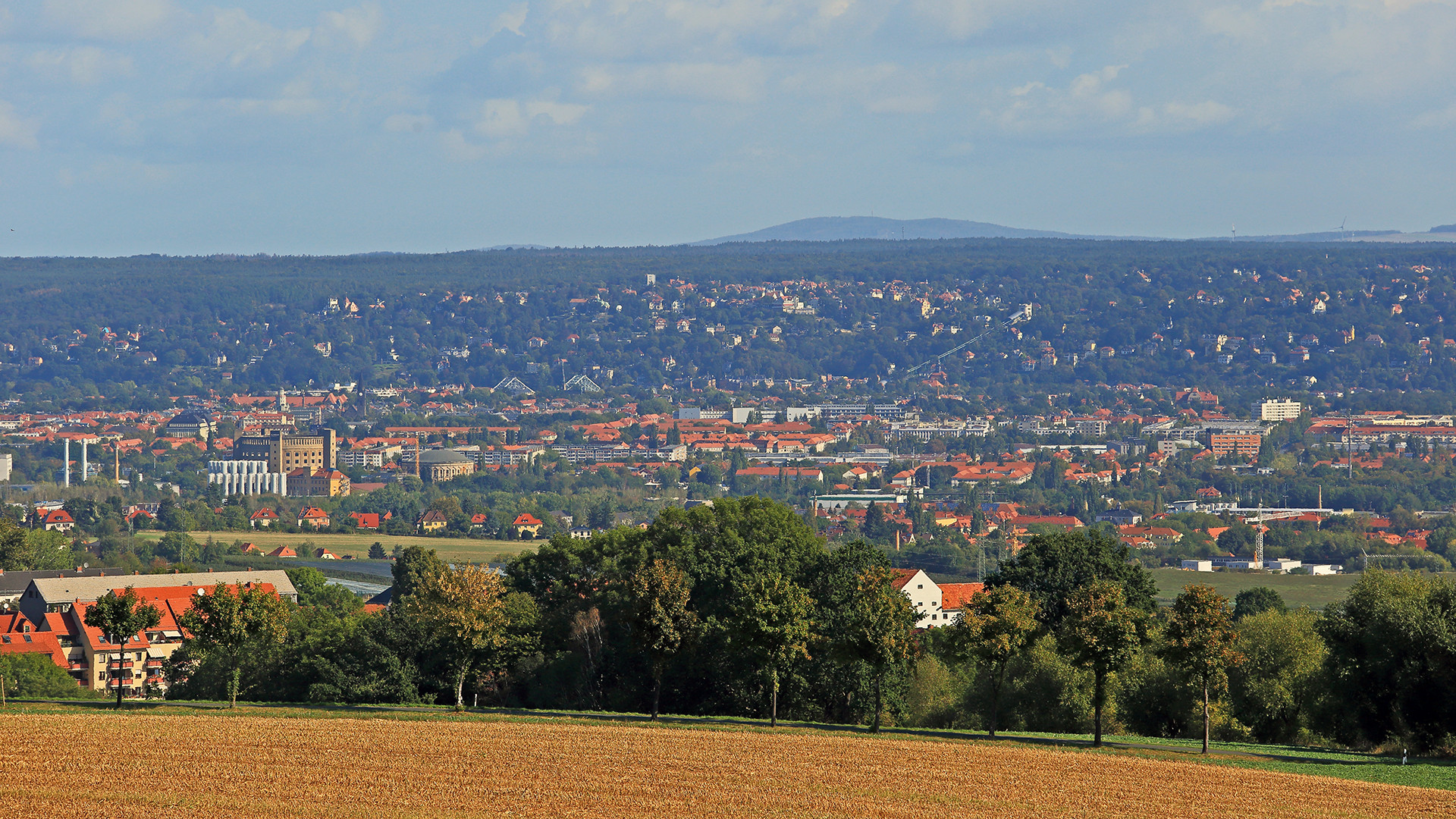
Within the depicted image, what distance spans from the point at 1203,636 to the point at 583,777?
1569 centimetres

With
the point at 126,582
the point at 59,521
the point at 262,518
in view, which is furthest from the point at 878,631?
the point at 262,518

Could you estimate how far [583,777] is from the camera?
33812 millimetres

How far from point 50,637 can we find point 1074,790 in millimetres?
51835

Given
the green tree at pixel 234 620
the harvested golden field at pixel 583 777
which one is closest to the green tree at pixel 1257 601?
the green tree at pixel 234 620

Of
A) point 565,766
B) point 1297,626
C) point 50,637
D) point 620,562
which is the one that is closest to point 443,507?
point 50,637

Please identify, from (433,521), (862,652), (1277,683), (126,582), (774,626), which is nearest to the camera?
(862,652)

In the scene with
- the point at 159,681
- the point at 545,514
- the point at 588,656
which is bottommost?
the point at 545,514

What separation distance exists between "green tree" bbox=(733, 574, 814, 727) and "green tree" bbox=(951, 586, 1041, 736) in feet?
11.8

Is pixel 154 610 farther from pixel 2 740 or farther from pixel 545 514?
pixel 545 514

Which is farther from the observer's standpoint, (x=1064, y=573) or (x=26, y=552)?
(x=26, y=552)

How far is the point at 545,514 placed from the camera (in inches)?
7426

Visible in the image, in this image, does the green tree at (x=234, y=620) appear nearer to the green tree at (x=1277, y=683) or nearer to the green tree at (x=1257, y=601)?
the green tree at (x=1277, y=683)

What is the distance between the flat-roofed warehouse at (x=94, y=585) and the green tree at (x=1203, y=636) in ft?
145

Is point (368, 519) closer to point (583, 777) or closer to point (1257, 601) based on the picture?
point (1257, 601)
